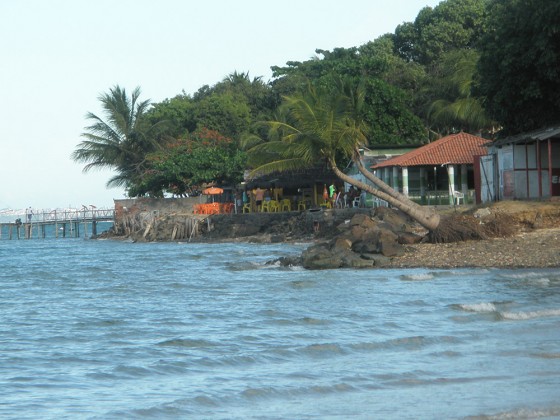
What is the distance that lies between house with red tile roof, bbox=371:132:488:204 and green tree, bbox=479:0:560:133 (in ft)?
20.8

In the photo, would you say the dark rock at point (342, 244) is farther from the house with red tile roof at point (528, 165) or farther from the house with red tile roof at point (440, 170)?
the house with red tile roof at point (440, 170)

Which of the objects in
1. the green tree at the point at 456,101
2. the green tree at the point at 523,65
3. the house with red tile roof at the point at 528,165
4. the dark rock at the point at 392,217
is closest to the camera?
the green tree at the point at 523,65

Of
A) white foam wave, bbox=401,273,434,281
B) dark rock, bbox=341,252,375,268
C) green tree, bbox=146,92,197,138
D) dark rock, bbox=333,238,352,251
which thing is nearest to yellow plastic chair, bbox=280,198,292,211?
green tree, bbox=146,92,197,138

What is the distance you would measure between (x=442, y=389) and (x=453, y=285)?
9735 mm

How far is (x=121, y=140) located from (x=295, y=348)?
50.6m

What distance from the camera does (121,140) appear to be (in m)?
61.4

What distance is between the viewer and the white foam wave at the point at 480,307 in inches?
593

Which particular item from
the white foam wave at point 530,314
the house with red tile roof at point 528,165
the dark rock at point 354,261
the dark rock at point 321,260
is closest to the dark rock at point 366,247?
the dark rock at point 354,261

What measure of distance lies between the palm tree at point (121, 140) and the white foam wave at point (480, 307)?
4746 cm

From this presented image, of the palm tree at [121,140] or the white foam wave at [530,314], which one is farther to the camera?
the palm tree at [121,140]

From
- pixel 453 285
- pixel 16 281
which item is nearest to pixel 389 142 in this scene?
pixel 16 281

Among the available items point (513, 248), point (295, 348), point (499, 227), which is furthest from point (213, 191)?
point (295, 348)

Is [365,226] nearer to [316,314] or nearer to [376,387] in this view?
[316,314]

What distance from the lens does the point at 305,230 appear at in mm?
42469
